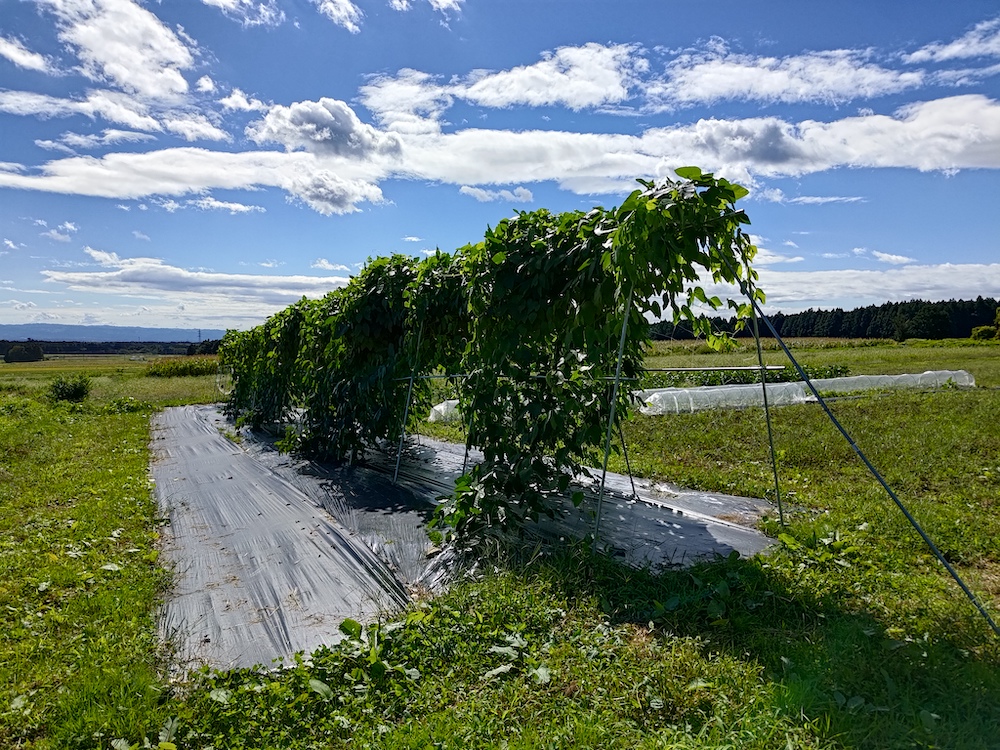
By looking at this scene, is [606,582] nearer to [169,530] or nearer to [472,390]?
[472,390]

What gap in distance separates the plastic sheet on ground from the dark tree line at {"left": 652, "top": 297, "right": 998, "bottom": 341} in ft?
108

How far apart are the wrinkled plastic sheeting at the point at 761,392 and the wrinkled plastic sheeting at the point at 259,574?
5.67m

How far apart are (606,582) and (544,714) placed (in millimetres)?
1224

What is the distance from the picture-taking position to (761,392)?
12312mm

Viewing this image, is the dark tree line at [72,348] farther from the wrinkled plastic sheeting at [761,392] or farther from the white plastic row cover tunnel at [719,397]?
the wrinkled plastic sheeting at [761,392]

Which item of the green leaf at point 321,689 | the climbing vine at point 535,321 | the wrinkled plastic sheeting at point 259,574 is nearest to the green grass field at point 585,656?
the green leaf at point 321,689

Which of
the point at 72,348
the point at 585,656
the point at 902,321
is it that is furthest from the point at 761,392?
the point at 72,348

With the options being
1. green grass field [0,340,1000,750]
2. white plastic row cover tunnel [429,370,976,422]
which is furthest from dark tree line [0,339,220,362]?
green grass field [0,340,1000,750]

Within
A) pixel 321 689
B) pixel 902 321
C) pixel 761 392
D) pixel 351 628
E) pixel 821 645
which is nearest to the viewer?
pixel 321 689

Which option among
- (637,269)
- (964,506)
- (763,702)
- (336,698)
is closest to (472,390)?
(637,269)

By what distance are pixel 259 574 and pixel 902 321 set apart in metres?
41.4

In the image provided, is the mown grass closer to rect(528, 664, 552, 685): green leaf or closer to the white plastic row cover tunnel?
rect(528, 664, 552, 685): green leaf

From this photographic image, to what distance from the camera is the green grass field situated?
2.34 m

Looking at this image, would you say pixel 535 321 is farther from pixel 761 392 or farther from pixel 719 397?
pixel 761 392
